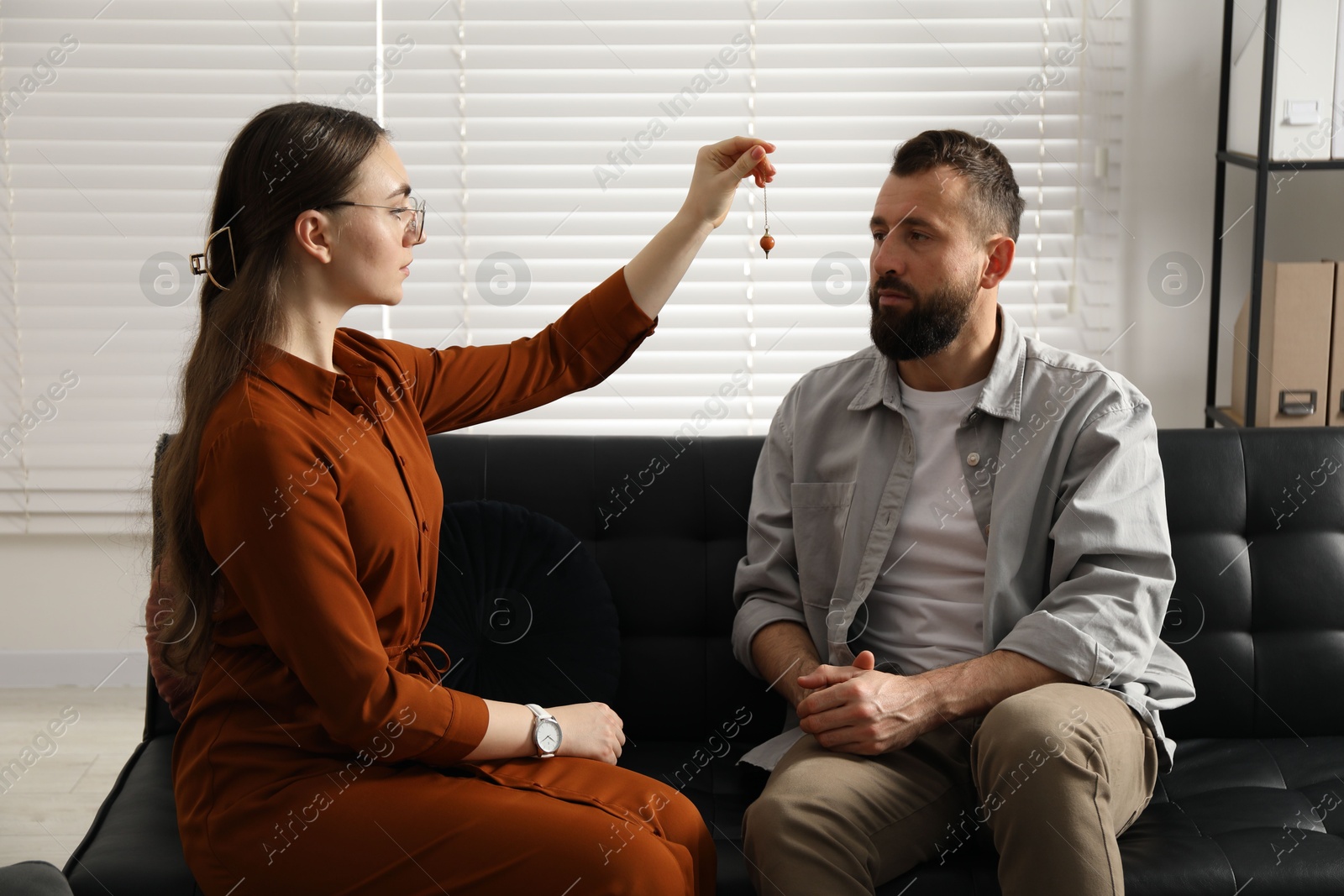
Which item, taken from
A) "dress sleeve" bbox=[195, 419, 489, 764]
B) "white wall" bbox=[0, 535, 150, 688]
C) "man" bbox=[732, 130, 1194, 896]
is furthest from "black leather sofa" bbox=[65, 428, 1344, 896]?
"white wall" bbox=[0, 535, 150, 688]

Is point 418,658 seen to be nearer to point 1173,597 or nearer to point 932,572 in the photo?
point 932,572

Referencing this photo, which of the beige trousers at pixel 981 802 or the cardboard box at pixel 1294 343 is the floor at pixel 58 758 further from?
the cardboard box at pixel 1294 343

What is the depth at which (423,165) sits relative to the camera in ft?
8.74

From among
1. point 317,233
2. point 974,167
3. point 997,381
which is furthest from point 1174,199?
point 317,233

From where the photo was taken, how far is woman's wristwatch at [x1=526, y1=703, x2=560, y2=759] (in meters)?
1.42

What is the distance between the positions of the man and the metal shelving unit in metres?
0.71

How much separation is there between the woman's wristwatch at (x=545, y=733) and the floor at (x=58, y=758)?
1284mm

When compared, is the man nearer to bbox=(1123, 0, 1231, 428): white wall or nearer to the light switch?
the light switch

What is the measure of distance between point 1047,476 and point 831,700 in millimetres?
486

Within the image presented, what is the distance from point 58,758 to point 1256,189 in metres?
2.94

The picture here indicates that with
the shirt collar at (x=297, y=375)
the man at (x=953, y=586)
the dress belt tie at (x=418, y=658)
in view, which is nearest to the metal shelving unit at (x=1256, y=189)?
the man at (x=953, y=586)

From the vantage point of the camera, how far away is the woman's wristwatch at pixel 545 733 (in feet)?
4.66

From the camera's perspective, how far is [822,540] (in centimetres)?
183

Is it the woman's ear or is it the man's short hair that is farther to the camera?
the man's short hair
